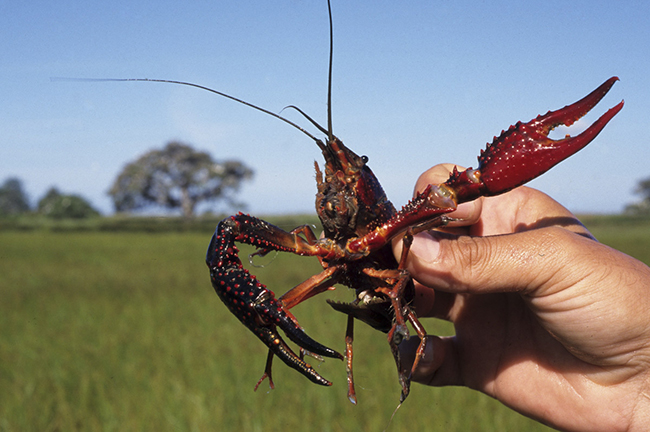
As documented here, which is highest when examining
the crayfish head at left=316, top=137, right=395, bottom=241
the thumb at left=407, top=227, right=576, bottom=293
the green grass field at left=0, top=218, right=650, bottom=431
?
the crayfish head at left=316, top=137, right=395, bottom=241

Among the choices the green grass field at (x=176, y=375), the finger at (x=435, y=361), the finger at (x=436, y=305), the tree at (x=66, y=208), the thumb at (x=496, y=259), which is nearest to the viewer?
the thumb at (x=496, y=259)

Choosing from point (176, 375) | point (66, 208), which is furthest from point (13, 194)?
point (176, 375)

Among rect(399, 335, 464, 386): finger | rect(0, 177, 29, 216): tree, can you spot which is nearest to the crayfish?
rect(399, 335, 464, 386): finger

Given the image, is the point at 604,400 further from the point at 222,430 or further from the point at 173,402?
the point at 173,402

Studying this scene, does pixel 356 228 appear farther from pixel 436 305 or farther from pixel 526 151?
pixel 436 305

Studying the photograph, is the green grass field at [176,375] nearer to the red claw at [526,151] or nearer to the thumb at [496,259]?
the thumb at [496,259]

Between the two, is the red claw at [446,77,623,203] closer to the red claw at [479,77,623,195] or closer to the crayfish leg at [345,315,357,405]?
the red claw at [479,77,623,195]

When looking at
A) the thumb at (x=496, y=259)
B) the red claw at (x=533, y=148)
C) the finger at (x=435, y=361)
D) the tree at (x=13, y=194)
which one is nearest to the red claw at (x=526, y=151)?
the red claw at (x=533, y=148)
